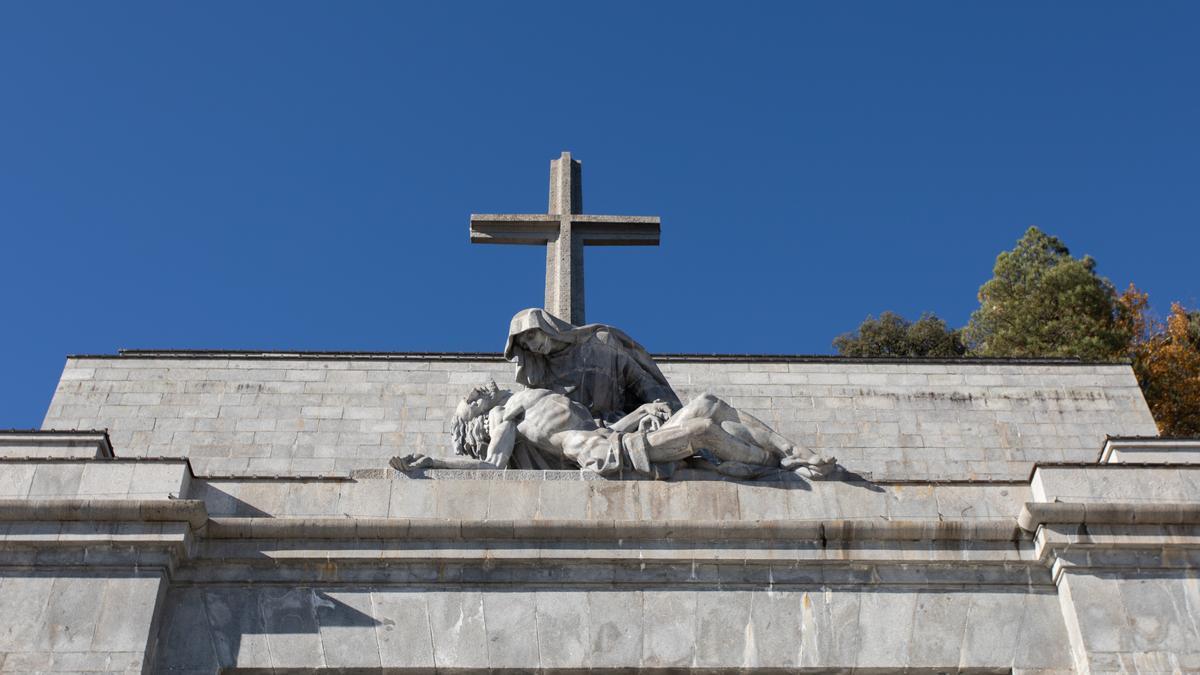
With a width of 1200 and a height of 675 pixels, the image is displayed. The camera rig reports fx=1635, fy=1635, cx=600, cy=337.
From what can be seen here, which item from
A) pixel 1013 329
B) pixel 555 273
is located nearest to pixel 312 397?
pixel 555 273

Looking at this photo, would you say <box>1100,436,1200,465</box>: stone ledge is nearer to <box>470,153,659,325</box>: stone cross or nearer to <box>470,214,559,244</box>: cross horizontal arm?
<box>470,153,659,325</box>: stone cross

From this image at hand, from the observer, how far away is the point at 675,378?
22.2 meters

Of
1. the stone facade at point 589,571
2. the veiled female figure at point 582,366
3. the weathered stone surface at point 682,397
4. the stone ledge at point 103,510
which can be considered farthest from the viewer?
the weathered stone surface at point 682,397

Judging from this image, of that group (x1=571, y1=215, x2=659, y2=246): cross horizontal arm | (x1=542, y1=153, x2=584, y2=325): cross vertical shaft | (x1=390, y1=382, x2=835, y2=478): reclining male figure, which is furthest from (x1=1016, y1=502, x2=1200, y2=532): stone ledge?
(x1=571, y1=215, x2=659, y2=246): cross horizontal arm

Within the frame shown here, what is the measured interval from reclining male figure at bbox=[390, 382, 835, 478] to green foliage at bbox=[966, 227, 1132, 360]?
16.4 metres

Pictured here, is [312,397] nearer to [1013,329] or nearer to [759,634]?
[759,634]

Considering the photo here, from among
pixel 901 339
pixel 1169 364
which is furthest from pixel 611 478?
pixel 901 339

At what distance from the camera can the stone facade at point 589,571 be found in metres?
14.3

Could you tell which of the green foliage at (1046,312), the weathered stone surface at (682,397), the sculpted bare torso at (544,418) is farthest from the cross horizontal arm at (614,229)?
the green foliage at (1046,312)

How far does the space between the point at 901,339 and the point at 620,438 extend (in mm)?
25046

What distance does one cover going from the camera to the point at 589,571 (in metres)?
14.8

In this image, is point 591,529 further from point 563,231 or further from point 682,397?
A: point 563,231

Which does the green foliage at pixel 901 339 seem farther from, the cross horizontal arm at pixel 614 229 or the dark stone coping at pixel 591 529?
the dark stone coping at pixel 591 529

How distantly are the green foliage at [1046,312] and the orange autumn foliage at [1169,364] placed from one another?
1.29 feet
